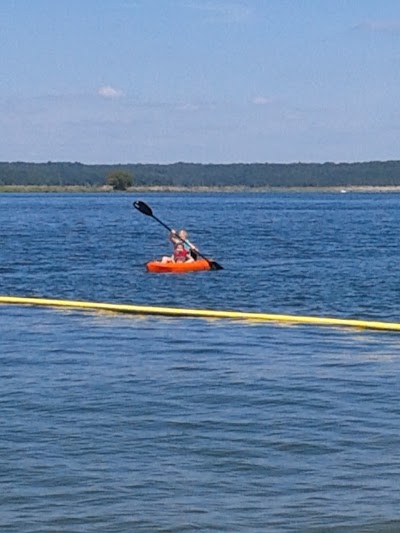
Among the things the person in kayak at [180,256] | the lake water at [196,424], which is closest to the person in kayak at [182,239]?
the person in kayak at [180,256]

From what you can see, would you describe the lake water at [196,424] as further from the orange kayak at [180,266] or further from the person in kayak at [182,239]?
the orange kayak at [180,266]

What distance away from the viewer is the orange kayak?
3575cm

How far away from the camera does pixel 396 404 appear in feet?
→ 45.7

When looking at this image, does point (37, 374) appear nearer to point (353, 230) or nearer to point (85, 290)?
point (85, 290)

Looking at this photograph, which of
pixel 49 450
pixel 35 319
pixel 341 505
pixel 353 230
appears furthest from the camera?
pixel 353 230

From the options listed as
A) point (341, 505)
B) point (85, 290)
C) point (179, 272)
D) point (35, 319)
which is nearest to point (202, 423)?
point (341, 505)

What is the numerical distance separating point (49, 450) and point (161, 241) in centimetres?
5420

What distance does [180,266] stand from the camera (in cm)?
3575

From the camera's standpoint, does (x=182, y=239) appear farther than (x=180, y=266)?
No

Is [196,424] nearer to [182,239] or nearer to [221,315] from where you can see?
[221,315]

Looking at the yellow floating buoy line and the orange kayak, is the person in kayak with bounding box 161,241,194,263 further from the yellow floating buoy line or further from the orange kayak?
the yellow floating buoy line

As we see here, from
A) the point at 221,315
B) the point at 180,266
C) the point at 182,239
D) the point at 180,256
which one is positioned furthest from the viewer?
the point at 180,256

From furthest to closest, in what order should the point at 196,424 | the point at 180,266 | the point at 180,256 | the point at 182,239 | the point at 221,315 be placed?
the point at 180,256, the point at 180,266, the point at 182,239, the point at 221,315, the point at 196,424

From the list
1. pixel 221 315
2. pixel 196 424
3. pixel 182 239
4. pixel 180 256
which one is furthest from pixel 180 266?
pixel 196 424
